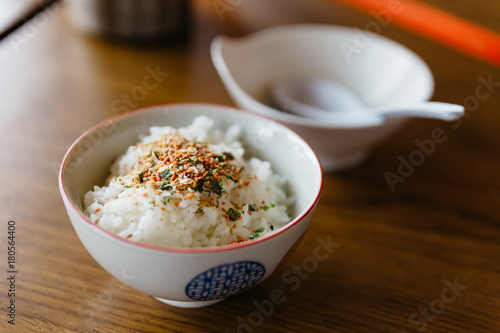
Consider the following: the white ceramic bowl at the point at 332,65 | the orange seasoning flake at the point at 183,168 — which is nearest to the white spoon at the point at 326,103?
the white ceramic bowl at the point at 332,65

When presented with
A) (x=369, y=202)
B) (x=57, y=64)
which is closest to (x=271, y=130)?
(x=369, y=202)

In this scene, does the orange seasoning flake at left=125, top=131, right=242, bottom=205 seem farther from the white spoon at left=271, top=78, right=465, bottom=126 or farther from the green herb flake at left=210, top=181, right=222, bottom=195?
the white spoon at left=271, top=78, right=465, bottom=126

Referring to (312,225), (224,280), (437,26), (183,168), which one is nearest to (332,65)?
(437,26)

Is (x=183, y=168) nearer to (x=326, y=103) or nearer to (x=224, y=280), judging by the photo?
(x=224, y=280)

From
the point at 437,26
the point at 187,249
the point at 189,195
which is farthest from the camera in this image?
the point at 437,26

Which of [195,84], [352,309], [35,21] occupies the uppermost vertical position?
[35,21]

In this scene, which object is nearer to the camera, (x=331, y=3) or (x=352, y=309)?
(x=352, y=309)

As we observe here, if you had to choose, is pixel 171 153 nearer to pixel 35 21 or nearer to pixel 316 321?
pixel 316 321

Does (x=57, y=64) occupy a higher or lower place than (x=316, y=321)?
higher
